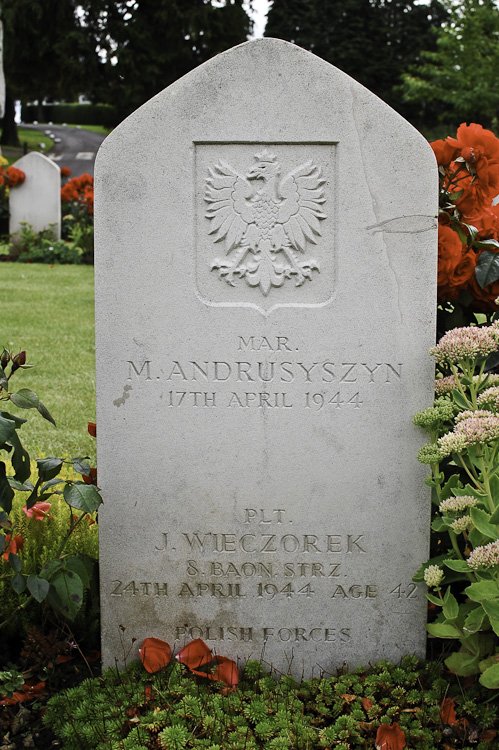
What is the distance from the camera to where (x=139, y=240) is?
93.4 inches

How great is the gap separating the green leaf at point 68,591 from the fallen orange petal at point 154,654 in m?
0.37

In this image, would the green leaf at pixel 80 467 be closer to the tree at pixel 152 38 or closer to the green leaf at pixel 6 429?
the green leaf at pixel 6 429

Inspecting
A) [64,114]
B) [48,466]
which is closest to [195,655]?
[48,466]

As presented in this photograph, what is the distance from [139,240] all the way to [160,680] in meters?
1.41

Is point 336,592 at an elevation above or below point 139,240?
below

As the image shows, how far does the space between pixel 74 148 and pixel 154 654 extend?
3640 cm

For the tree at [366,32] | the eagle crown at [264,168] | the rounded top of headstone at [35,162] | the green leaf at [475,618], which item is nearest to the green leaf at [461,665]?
the green leaf at [475,618]

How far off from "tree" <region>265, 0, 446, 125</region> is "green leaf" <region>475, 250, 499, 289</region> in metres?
33.2

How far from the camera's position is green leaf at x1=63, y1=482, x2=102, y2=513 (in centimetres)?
219

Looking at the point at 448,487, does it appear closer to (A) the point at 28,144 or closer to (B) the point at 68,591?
(B) the point at 68,591

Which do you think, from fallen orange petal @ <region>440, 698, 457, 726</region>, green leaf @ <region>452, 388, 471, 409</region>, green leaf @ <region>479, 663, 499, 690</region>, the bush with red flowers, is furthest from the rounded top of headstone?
green leaf @ <region>479, 663, 499, 690</region>

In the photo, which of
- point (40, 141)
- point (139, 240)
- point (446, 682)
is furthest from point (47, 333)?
point (40, 141)

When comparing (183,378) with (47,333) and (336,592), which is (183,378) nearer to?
(336,592)

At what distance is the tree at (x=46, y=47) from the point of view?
85.1ft
